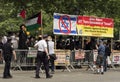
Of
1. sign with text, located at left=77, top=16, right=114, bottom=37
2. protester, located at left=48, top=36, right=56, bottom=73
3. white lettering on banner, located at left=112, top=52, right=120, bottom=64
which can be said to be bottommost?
white lettering on banner, located at left=112, top=52, right=120, bottom=64

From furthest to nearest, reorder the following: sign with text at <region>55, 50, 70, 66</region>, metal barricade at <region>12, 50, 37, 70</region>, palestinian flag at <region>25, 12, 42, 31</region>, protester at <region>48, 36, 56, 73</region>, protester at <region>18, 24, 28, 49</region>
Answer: palestinian flag at <region>25, 12, 42, 31</region>
sign with text at <region>55, 50, 70, 66</region>
protester at <region>18, 24, 28, 49</region>
metal barricade at <region>12, 50, 37, 70</region>
protester at <region>48, 36, 56, 73</region>

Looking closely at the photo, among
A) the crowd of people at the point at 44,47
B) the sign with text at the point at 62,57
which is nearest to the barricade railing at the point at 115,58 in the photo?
the crowd of people at the point at 44,47

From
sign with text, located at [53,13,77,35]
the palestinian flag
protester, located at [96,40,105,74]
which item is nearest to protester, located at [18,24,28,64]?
the palestinian flag

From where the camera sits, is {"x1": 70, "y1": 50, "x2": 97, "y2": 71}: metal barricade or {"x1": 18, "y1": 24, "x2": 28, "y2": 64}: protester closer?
{"x1": 18, "y1": 24, "x2": 28, "y2": 64}: protester

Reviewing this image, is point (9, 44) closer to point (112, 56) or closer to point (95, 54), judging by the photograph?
point (95, 54)

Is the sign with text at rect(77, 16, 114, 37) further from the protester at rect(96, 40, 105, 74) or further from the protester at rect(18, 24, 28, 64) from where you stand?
the protester at rect(18, 24, 28, 64)

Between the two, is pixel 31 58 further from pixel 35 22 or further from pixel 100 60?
pixel 100 60

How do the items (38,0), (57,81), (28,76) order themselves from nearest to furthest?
(57,81), (28,76), (38,0)

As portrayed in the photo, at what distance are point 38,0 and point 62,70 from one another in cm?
722

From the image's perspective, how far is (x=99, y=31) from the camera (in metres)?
23.7

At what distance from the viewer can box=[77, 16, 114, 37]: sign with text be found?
23.0 m

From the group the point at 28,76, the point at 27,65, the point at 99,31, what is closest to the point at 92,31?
the point at 99,31

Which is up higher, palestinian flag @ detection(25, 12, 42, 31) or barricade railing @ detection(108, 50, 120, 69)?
palestinian flag @ detection(25, 12, 42, 31)

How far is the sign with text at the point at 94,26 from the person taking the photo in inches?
907
